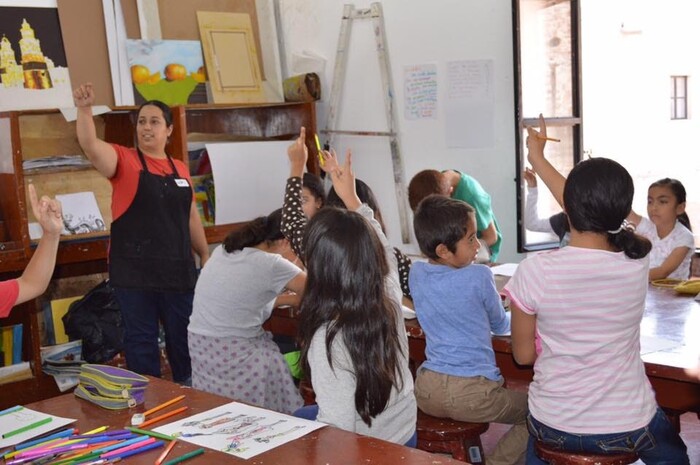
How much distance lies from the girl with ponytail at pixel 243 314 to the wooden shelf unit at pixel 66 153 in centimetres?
179

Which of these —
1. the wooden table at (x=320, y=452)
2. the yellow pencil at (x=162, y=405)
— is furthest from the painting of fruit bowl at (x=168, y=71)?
the wooden table at (x=320, y=452)

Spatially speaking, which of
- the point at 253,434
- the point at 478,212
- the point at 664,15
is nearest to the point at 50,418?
the point at 253,434

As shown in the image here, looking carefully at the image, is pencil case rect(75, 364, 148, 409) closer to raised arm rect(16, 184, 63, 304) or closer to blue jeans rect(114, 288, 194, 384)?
raised arm rect(16, 184, 63, 304)

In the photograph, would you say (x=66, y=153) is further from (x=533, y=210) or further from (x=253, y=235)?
(x=533, y=210)

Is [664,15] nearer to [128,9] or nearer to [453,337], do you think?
[128,9]

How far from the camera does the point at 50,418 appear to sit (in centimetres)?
218

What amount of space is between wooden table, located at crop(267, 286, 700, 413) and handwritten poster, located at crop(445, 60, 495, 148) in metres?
1.93

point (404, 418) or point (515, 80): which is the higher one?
point (515, 80)

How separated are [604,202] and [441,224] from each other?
0.66 metres

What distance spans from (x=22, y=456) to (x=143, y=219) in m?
2.36

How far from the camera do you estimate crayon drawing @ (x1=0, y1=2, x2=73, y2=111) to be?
Result: 16.2 feet

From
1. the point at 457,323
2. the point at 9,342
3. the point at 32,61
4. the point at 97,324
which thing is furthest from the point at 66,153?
the point at 457,323

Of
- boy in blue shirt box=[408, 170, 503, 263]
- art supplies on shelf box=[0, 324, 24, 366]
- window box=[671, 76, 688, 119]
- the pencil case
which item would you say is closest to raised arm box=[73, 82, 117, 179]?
art supplies on shelf box=[0, 324, 24, 366]

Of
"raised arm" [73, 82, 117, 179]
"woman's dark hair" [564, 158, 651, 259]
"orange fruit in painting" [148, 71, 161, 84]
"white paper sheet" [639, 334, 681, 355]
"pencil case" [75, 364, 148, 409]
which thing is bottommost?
"white paper sheet" [639, 334, 681, 355]
